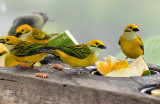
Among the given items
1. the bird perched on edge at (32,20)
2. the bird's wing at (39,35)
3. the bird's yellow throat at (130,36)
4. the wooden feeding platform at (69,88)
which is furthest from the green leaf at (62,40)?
the bird perched on edge at (32,20)

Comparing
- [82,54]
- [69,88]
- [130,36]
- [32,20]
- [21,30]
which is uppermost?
[32,20]

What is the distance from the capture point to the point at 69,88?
1.56 metres

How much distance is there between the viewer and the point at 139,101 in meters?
1.35

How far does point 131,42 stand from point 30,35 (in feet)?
2.60

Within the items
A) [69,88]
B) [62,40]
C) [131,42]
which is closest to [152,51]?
[131,42]

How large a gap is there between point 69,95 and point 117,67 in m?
0.46

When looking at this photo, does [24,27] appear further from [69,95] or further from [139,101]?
[139,101]

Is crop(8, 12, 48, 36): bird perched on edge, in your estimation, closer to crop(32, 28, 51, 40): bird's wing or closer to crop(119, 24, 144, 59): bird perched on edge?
crop(32, 28, 51, 40): bird's wing

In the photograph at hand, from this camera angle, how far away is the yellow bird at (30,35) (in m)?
2.20

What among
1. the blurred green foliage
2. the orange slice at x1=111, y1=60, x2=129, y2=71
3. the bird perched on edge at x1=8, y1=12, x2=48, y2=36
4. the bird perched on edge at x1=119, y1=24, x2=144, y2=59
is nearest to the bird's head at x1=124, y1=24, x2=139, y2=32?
the bird perched on edge at x1=119, y1=24, x2=144, y2=59

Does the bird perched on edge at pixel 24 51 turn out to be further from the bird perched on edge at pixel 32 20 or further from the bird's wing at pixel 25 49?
the bird perched on edge at pixel 32 20

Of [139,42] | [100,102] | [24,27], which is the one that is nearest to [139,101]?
[100,102]

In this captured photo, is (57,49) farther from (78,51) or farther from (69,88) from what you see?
(69,88)

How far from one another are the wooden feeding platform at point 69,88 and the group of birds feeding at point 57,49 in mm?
87
